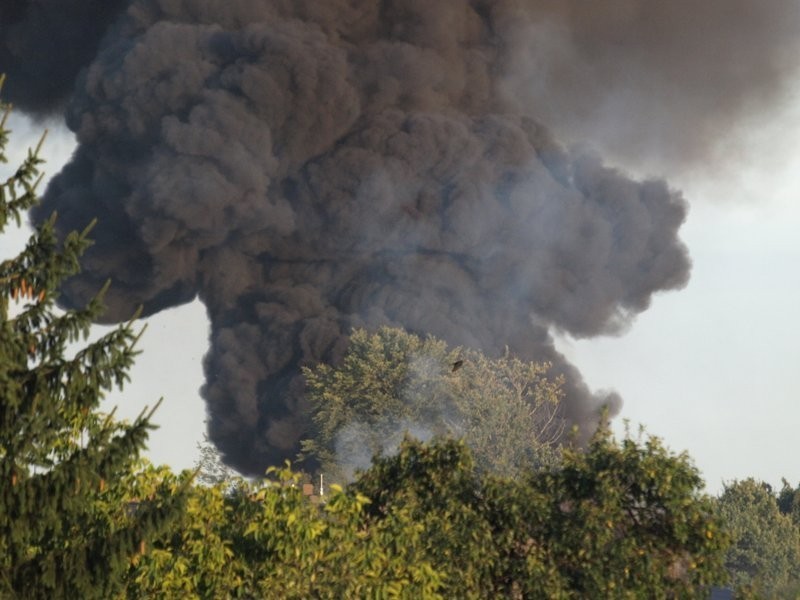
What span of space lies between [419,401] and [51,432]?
46294mm

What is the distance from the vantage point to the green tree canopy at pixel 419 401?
58.3m

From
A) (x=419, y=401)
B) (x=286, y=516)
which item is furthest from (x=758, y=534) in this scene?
(x=286, y=516)

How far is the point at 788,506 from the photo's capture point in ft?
265

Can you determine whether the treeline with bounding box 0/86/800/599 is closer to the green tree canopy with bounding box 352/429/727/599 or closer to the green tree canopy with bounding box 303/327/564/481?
the green tree canopy with bounding box 352/429/727/599

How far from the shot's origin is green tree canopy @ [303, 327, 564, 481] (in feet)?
191

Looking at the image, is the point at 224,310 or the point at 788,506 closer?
the point at 224,310

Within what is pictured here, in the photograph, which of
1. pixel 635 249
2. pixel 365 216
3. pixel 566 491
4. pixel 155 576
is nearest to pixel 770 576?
pixel 635 249

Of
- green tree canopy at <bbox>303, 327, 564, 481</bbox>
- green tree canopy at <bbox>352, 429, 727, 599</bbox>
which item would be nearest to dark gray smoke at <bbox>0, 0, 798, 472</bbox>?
green tree canopy at <bbox>303, 327, 564, 481</bbox>

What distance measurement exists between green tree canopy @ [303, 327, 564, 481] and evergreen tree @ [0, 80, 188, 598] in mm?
43019

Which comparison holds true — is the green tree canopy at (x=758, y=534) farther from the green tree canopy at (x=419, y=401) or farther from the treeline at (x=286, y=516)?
the treeline at (x=286, y=516)

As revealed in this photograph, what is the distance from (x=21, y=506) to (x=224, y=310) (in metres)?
47.4

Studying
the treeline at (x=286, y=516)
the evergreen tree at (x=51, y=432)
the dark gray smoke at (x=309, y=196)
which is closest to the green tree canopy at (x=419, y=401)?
the dark gray smoke at (x=309, y=196)

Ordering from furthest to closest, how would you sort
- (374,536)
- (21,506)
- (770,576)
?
(770,576), (374,536), (21,506)

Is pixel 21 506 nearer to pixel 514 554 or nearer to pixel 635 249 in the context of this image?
pixel 514 554
